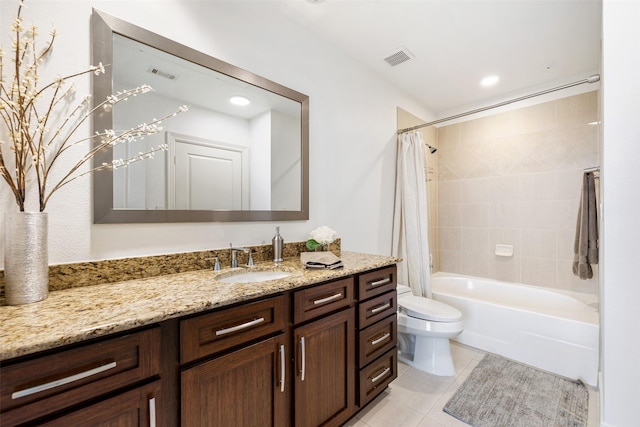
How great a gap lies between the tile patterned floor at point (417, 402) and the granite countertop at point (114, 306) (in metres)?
0.99

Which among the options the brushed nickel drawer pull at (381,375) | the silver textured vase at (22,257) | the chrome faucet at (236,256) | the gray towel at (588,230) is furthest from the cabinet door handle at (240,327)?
the gray towel at (588,230)

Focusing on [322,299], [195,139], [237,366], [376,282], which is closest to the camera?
[237,366]

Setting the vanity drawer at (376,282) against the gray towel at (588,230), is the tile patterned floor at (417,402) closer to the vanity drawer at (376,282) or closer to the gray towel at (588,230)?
the vanity drawer at (376,282)

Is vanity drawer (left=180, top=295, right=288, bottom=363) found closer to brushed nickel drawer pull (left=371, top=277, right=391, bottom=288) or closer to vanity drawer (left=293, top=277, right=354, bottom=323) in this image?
vanity drawer (left=293, top=277, right=354, bottom=323)

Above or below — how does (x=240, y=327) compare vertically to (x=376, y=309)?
above

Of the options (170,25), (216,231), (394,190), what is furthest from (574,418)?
(170,25)

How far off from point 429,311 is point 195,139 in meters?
2.00

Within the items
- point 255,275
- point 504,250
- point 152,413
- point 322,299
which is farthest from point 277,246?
point 504,250

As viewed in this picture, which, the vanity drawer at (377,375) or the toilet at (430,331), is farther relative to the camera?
the toilet at (430,331)

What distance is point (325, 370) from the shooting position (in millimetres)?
1333

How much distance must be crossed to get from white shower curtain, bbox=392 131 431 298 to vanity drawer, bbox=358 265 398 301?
95 cm

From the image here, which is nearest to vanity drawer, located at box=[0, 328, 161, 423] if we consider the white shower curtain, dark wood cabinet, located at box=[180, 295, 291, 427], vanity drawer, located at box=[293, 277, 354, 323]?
dark wood cabinet, located at box=[180, 295, 291, 427]

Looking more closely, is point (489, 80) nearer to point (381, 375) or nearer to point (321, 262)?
point (321, 262)

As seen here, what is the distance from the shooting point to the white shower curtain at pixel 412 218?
8.54ft
